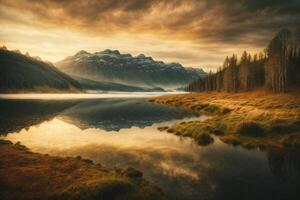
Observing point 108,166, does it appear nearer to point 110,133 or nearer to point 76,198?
point 76,198

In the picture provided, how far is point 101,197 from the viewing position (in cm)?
1585

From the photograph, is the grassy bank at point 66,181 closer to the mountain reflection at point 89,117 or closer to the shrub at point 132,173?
the shrub at point 132,173

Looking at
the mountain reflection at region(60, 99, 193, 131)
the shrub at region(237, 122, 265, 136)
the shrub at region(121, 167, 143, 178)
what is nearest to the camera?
the shrub at region(121, 167, 143, 178)

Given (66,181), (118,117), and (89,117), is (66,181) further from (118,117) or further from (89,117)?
(89,117)

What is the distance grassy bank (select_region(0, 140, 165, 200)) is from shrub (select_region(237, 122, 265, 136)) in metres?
21.2

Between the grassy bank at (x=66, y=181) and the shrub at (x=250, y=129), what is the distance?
21.2m

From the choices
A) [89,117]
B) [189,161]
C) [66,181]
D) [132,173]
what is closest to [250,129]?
[189,161]

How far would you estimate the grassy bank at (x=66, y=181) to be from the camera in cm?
1623

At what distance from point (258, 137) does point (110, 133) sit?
2453 cm

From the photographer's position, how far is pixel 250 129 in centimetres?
3528

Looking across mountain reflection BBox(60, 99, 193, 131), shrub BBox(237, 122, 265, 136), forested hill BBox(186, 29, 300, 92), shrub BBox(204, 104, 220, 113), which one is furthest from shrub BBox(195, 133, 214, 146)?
forested hill BBox(186, 29, 300, 92)

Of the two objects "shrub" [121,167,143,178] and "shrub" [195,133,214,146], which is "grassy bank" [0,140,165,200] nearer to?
"shrub" [121,167,143,178]

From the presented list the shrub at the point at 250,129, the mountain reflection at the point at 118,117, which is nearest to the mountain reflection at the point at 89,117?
the mountain reflection at the point at 118,117

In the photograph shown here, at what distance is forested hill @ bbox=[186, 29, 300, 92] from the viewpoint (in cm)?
9244
